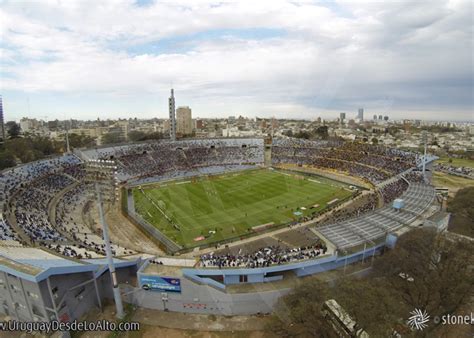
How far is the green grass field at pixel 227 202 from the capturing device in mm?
31969

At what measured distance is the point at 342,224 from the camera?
78.7 feet

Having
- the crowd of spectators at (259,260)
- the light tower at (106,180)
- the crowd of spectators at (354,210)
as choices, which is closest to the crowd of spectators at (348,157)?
the crowd of spectators at (354,210)

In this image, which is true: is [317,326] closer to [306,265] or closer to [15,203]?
[306,265]

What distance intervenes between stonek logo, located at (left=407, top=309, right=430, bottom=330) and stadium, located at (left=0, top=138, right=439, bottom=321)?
220 inches

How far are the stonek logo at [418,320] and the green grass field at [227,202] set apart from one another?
57.5 feet

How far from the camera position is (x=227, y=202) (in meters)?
40.3

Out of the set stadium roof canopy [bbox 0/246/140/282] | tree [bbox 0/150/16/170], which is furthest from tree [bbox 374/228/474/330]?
tree [bbox 0/150/16/170]

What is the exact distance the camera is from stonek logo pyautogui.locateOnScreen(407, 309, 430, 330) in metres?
15.5

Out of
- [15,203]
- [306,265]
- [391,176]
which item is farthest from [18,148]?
[391,176]

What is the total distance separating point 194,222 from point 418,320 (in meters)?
23.3

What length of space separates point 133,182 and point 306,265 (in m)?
39.5

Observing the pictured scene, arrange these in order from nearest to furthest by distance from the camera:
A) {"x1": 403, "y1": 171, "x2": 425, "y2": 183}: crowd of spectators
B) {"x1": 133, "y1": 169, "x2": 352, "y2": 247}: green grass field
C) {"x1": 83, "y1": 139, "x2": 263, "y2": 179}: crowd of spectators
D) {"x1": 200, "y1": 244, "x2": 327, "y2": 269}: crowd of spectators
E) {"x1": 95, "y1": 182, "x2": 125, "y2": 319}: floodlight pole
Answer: {"x1": 95, "y1": 182, "x2": 125, "y2": 319}: floodlight pole
{"x1": 200, "y1": 244, "x2": 327, "y2": 269}: crowd of spectators
{"x1": 133, "y1": 169, "x2": 352, "y2": 247}: green grass field
{"x1": 403, "y1": 171, "x2": 425, "y2": 183}: crowd of spectators
{"x1": 83, "y1": 139, "x2": 263, "y2": 179}: crowd of spectators

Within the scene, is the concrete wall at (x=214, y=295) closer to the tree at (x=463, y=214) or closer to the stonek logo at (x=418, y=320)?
the stonek logo at (x=418, y=320)

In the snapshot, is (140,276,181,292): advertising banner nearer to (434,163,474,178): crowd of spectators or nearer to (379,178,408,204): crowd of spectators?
(379,178,408,204): crowd of spectators
